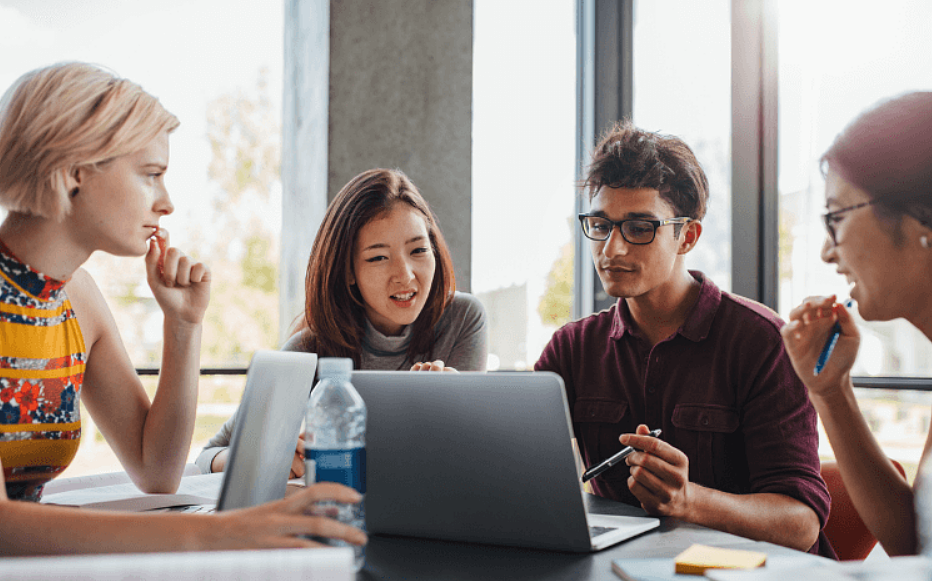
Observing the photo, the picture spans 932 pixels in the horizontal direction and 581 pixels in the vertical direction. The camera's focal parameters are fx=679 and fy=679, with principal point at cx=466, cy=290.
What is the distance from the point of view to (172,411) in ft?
4.38

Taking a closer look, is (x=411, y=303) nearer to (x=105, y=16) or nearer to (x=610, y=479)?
(x=610, y=479)

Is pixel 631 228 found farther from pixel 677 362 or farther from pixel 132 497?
pixel 132 497

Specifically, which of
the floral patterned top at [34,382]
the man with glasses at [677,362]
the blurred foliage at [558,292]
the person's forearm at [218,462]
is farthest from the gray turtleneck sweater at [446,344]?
the blurred foliage at [558,292]

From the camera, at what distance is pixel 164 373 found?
1328mm

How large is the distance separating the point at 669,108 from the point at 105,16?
243 centimetres

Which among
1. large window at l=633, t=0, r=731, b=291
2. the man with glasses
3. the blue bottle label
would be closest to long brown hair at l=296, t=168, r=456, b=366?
the man with glasses

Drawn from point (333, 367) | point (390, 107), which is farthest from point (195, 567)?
point (390, 107)

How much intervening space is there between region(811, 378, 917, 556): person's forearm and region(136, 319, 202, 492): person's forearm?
118 cm

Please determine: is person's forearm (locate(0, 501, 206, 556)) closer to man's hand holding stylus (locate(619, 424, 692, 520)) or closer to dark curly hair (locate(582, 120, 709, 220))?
man's hand holding stylus (locate(619, 424, 692, 520))

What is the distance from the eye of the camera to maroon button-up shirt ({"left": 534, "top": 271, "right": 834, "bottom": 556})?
4.50ft

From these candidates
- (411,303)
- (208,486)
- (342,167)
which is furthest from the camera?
(342,167)

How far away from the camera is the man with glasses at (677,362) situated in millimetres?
1362

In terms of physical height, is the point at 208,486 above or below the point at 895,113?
below

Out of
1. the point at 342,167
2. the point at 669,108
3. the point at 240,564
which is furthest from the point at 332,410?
the point at 669,108
